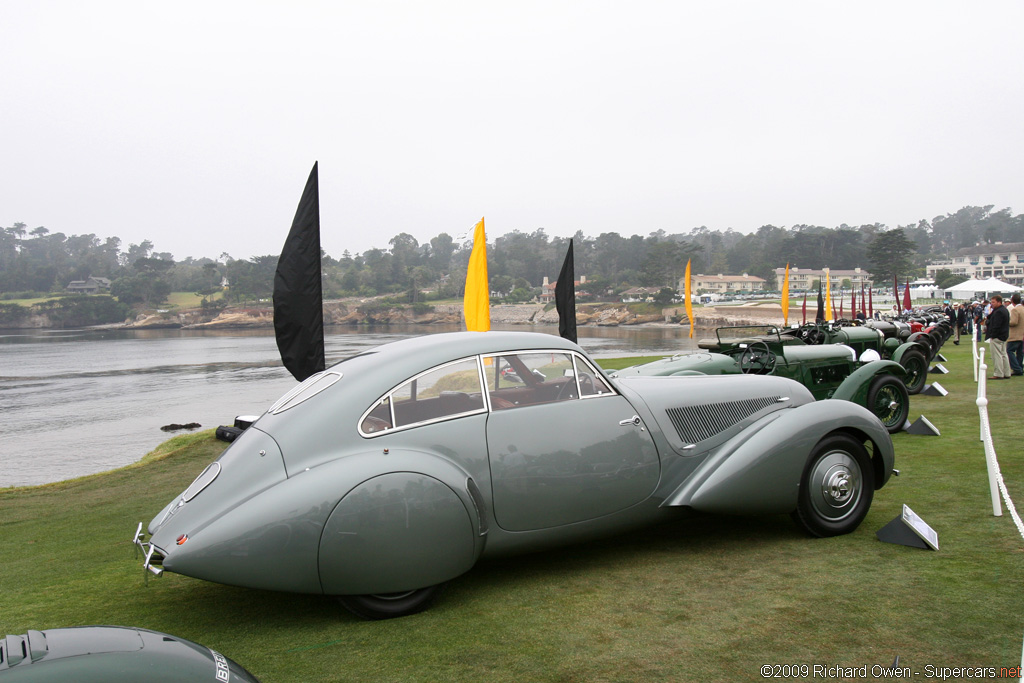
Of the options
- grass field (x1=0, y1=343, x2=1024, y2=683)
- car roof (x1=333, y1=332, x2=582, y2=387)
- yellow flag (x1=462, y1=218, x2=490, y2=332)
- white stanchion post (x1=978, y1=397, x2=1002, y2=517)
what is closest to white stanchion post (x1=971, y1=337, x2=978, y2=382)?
grass field (x1=0, y1=343, x2=1024, y2=683)

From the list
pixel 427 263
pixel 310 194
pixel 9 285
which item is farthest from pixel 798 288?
pixel 9 285

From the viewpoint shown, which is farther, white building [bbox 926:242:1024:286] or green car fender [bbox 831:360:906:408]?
white building [bbox 926:242:1024:286]

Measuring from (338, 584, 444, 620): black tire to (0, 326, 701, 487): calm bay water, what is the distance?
42.8 ft

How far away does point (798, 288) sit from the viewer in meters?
131

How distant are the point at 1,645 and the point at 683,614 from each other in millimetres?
3202

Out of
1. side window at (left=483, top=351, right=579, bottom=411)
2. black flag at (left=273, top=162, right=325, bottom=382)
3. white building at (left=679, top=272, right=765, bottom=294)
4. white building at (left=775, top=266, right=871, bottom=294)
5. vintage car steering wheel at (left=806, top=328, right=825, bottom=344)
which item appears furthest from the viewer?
white building at (left=679, top=272, right=765, bottom=294)

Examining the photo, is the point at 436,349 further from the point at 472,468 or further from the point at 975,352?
the point at 975,352

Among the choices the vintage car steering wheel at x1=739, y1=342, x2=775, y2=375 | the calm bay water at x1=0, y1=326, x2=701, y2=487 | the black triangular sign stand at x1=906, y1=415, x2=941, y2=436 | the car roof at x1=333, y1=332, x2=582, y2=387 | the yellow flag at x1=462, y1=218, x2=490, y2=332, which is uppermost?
the yellow flag at x1=462, y1=218, x2=490, y2=332

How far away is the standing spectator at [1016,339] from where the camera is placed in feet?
47.9

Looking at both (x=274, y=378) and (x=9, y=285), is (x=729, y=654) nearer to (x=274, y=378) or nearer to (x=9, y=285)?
(x=274, y=378)

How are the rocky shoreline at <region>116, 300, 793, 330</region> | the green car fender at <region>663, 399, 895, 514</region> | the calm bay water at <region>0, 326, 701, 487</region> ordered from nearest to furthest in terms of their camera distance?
the green car fender at <region>663, 399, 895, 514</region>, the calm bay water at <region>0, 326, 701, 487</region>, the rocky shoreline at <region>116, 300, 793, 330</region>

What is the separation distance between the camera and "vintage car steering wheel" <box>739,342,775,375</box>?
9.89 meters

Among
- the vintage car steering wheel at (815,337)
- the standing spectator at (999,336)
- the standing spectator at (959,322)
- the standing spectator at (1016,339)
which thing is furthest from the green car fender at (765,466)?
the standing spectator at (959,322)

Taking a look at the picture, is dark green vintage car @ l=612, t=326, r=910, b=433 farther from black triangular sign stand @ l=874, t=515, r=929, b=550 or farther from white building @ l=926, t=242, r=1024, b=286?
white building @ l=926, t=242, r=1024, b=286
